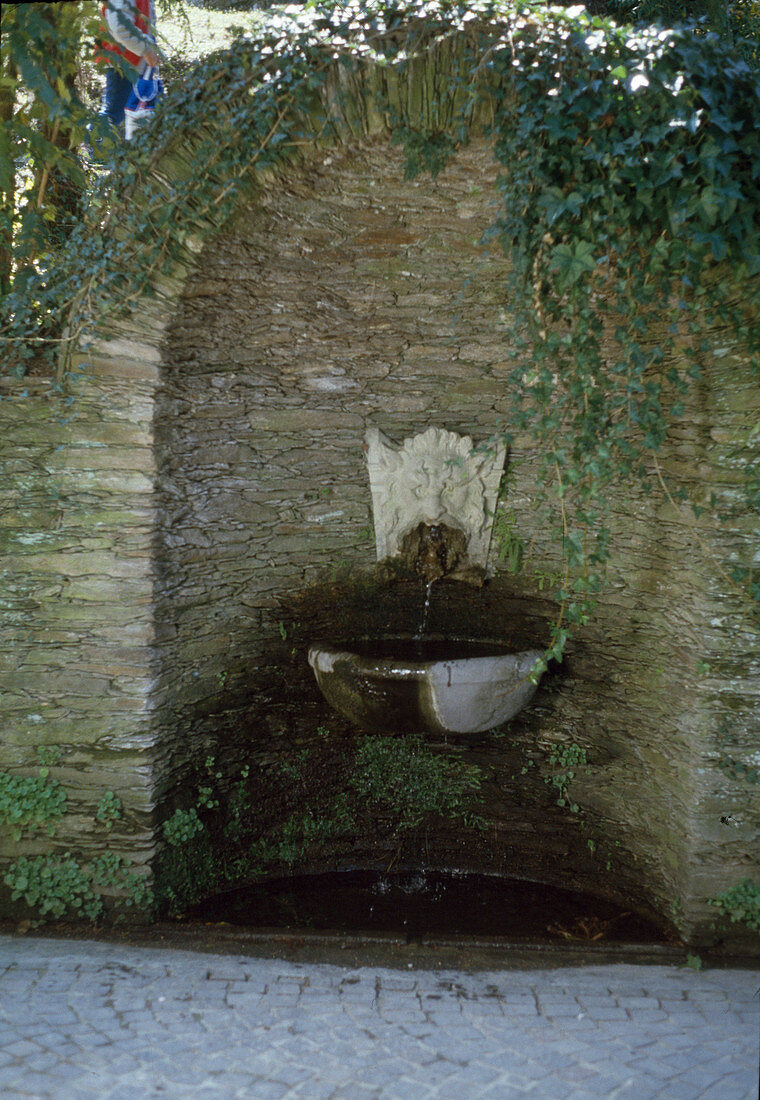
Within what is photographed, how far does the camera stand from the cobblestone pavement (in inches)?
90.7

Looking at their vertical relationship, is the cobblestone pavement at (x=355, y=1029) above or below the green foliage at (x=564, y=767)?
below

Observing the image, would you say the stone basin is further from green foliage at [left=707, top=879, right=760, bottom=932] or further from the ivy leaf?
Answer: the ivy leaf

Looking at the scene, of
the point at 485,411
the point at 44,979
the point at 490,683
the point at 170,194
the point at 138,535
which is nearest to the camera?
the point at 44,979

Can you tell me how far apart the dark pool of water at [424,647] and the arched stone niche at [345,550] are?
11cm

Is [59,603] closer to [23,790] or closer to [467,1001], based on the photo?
[23,790]

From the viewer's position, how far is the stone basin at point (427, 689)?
3.51 meters

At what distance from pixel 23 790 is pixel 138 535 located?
1208 mm

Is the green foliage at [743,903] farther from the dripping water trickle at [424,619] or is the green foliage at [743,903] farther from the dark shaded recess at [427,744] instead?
the dripping water trickle at [424,619]

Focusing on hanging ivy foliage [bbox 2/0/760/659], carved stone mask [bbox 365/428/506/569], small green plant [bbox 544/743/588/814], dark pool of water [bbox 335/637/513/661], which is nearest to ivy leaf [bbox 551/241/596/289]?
hanging ivy foliage [bbox 2/0/760/659]

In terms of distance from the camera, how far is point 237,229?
3.38 metres

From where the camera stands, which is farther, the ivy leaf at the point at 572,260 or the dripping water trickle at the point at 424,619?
the dripping water trickle at the point at 424,619

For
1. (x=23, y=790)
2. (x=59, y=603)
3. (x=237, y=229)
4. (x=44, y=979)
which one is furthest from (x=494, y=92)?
(x=44, y=979)

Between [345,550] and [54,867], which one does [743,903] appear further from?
[54,867]

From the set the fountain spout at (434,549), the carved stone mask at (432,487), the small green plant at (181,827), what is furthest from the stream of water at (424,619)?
the small green plant at (181,827)
